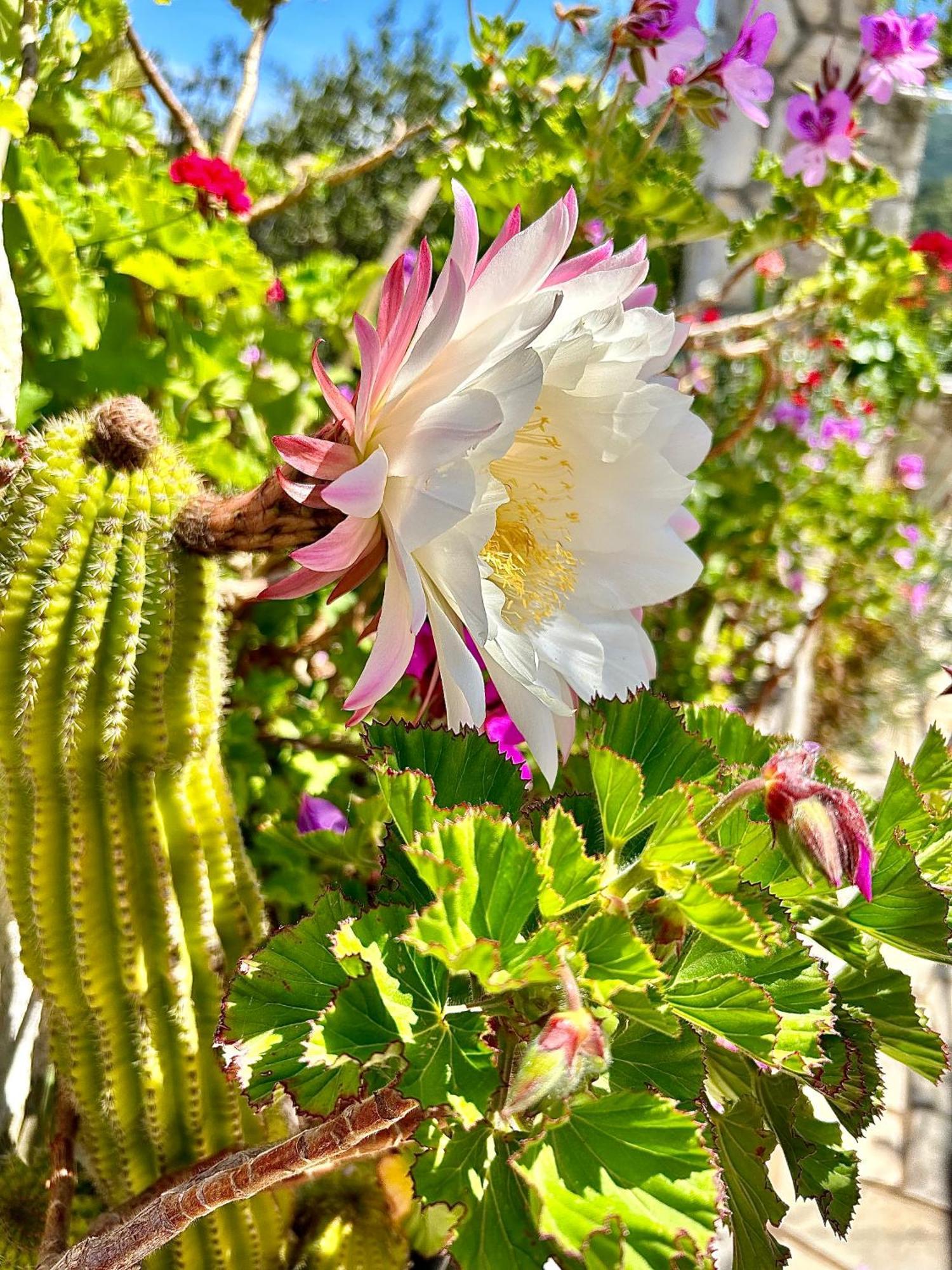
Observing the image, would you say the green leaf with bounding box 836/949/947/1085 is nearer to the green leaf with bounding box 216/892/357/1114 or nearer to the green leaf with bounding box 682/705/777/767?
the green leaf with bounding box 682/705/777/767

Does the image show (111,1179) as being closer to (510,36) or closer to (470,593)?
(470,593)

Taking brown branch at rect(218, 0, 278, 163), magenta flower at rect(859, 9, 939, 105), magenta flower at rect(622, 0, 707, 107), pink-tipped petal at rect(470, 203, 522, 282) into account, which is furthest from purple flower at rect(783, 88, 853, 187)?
pink-tipped petal at rect(470, 203, 522, 282)

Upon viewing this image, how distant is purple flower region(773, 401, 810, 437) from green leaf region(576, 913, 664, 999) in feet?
6.56

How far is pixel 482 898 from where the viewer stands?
39 cm

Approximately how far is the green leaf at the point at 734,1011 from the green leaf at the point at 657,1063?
0.02 m

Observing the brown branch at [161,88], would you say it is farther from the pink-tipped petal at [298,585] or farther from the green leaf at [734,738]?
the green leaf at [734,738]

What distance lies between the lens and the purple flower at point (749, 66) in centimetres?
90

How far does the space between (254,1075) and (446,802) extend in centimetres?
16

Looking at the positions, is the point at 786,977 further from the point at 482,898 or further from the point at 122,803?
the point at 122,803

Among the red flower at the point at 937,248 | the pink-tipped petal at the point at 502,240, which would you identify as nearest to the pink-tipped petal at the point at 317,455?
the pink-tipped petal at the point at 502,240

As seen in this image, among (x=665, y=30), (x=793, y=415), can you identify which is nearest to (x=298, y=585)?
(x=665, y=30)

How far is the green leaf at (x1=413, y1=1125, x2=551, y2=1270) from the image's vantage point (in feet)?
1.27

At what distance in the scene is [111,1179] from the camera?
70 centimetres

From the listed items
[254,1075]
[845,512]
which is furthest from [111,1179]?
[845,512]
